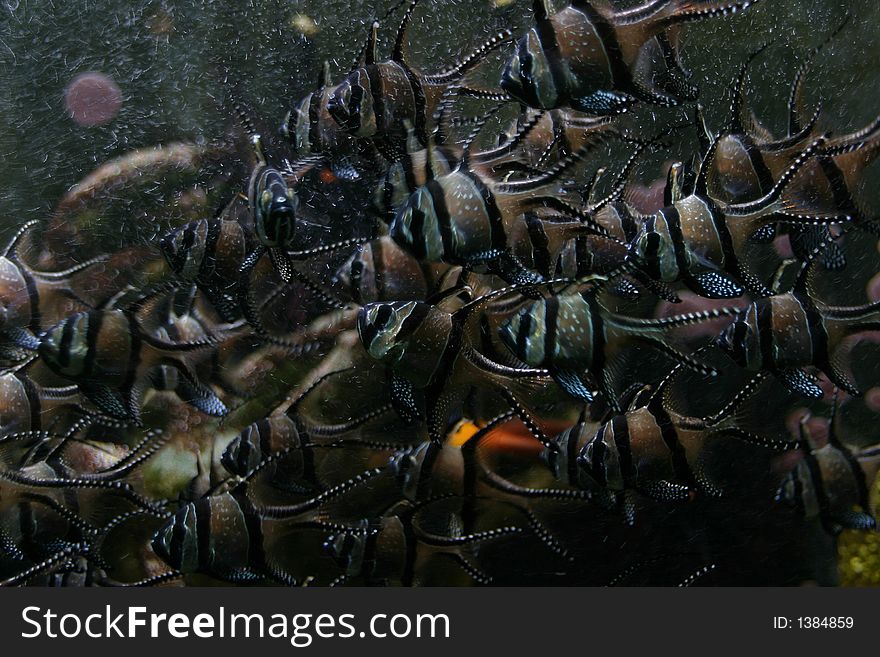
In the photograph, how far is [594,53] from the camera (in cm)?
144

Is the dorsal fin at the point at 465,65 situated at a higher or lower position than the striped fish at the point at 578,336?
higher

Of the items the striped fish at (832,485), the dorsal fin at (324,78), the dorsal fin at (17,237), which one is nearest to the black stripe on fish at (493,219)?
the dorsal fin at (324,78)

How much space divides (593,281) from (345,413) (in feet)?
2.53

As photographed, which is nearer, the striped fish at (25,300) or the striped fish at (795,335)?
the striped fish at (795,335)

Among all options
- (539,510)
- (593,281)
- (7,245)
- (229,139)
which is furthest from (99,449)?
(593,281)

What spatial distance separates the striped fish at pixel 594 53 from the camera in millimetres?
1441

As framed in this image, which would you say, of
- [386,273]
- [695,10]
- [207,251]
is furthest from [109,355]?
[695,10]

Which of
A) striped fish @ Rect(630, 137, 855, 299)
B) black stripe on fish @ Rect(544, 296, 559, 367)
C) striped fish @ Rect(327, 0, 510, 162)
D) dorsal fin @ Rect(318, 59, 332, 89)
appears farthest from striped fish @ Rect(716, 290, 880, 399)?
dorsal fin @ Rect(318, 59, 332, 89)

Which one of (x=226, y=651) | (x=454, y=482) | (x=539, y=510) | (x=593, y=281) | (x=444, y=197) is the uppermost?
(x=444, y=197)

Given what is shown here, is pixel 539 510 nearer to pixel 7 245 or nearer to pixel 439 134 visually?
pixel 439 134

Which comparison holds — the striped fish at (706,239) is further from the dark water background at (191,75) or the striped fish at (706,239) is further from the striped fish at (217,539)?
the striped fish at (217,539)

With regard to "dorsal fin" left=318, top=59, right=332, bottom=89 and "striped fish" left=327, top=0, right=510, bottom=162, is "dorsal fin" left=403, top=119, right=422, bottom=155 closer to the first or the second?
"striped fish" left=327, top=0, right=510, bottom=162

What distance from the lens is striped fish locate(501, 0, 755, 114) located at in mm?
1441

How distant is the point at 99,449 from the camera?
6.82 ft
